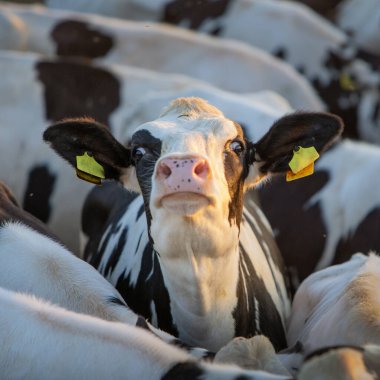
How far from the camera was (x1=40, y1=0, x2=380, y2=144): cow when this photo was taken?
7.65m

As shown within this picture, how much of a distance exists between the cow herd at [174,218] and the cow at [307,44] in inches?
22.8

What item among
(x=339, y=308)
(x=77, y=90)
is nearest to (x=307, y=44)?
(x=77, y=90)

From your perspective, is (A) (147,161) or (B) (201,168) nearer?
(B) (201,168)

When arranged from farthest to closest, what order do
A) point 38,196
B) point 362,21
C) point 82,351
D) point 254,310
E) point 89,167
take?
1. point 362,21
2. point 38,196
3. point 254,310
4. point 89,167
5. point 82,351

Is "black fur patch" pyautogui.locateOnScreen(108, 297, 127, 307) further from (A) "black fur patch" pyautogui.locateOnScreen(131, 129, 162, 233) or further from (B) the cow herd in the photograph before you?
(A) "black fur patch" pyautogui.locateOnScreen(131, 129, 162, 233)

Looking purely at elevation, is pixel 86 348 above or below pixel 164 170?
below

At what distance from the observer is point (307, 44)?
7.99 meters

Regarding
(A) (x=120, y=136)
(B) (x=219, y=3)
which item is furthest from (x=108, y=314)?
(B) (x=219, y=3)

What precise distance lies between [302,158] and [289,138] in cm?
8

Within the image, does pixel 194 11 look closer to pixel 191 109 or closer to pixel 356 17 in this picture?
pixel 356 17

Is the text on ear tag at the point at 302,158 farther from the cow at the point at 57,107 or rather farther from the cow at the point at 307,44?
the cow at the point at 307,44

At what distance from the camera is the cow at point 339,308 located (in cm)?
331

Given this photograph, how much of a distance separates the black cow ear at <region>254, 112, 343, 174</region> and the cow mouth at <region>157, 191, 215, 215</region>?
1.93 feet

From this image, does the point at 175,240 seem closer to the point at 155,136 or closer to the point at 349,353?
the point at 155,136
